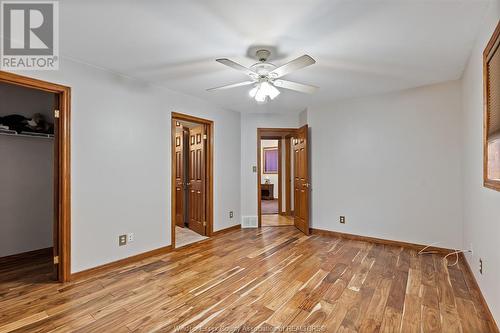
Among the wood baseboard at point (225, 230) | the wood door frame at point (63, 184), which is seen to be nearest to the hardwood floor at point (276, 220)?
the wood baseboard at point (225, 230)

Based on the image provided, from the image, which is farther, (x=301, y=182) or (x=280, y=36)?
(x=301, y=182)

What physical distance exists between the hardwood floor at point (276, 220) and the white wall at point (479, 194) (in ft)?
10.4

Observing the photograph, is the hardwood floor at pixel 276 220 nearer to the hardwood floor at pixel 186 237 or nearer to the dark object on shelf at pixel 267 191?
the hardwood floor at pixel 186 237

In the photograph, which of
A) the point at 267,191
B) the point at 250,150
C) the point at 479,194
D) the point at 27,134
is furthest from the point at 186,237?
the point at 267,191

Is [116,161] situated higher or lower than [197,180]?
higher

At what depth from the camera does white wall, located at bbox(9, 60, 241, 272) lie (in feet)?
9.14

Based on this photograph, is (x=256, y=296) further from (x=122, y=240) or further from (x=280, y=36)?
(x=280, y=36)

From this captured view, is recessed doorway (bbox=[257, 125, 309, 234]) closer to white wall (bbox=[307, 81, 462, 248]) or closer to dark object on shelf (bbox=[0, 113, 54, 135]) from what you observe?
white wall (bbox=[307, 81, 462, 248])

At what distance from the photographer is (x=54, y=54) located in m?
2.57

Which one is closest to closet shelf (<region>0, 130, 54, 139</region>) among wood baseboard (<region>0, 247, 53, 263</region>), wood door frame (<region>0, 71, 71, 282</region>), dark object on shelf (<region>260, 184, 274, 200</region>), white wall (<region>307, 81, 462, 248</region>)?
wood door frame (<region>0, 71, 71, 282</region>)

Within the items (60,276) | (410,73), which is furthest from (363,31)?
(60,276)

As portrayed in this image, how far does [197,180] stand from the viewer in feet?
15.6

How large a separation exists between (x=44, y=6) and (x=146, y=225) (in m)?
2.55

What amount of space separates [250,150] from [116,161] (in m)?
2.68
